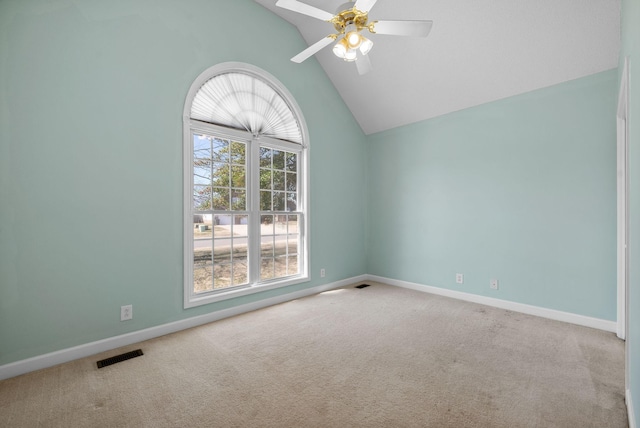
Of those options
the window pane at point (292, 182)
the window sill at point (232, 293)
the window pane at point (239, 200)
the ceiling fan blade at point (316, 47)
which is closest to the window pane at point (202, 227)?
the window pane at point (239, 200)

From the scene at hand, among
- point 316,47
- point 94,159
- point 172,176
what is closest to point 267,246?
point 172,176

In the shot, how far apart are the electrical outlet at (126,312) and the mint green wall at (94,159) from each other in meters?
0.04

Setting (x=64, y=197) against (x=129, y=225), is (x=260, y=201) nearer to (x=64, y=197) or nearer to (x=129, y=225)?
(x=129, y=225)

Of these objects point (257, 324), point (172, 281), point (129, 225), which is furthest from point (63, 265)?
point (257, 324)

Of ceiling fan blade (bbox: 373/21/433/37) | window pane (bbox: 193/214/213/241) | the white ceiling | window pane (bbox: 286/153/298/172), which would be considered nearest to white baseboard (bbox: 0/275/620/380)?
window pane (bbox: 193/214/213/241)

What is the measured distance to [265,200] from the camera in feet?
12.5

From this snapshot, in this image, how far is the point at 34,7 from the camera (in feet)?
7.19

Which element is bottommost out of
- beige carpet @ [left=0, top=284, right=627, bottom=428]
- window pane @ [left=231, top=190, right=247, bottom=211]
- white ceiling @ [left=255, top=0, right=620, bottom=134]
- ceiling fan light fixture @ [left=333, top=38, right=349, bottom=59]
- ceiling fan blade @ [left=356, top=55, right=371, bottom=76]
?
beige carpet @ [left=0, top=284, right=627, bottom=428]

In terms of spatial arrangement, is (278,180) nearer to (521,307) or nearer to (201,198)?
(201,198)

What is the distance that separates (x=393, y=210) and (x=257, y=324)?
2.83m

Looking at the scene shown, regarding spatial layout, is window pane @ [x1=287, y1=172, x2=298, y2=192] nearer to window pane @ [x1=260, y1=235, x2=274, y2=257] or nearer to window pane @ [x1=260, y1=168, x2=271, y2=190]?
window pane @ [x1=260, y1=168, x2=271, y2=190]

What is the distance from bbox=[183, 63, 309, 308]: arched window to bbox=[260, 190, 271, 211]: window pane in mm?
13

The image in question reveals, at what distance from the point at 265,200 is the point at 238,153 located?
2.26 feet

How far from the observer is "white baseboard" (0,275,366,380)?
2148mm
